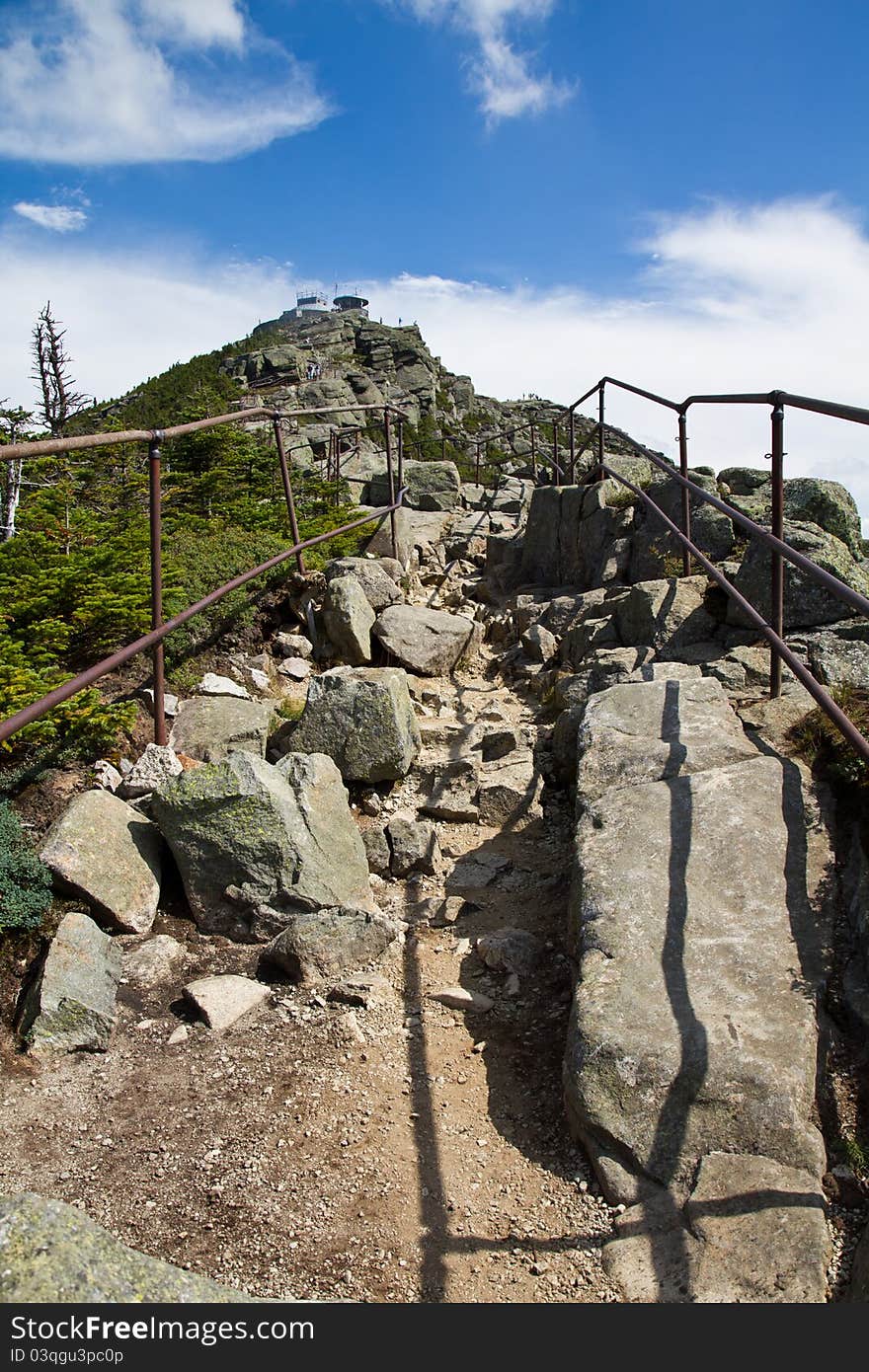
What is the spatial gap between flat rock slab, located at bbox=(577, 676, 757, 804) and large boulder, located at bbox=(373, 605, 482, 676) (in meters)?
2.62

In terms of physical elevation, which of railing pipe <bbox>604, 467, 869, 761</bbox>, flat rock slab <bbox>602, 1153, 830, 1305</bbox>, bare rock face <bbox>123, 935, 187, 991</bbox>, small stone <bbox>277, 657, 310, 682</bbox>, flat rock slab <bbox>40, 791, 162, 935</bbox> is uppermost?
railing pipe <bbox>604, 467, 869, 761</bbox>

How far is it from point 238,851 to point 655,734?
2.06 metres

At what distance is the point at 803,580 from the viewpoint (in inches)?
211

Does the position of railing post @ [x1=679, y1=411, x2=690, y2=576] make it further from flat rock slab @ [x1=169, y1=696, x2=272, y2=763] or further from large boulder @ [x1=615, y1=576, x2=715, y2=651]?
flat rock slab @ [x1=169, y1=696, x2=272, y2=763]

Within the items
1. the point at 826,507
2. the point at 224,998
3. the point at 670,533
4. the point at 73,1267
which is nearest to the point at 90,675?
the point at 224,998

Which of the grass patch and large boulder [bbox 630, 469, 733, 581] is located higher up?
large boulder [bbox 630, 469, 733, 581]

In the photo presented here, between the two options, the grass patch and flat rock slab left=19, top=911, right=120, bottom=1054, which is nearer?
flat rock slab left=19, top=911, right=120, bottom=1054

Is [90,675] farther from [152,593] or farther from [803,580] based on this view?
[803,580]

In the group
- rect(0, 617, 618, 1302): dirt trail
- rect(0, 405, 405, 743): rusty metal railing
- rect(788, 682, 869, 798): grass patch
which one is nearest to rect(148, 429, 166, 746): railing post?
rect(0, 405, 405, 743): rusty metal railing

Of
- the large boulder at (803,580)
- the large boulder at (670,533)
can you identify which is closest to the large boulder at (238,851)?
the large boulder at (803,580)

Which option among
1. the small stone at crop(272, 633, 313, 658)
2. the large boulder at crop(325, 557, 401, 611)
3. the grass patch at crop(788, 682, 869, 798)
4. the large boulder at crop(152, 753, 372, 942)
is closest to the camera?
the grass patch at crop(788, 682, 869, 798)

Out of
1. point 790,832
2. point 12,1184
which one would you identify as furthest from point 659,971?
point 12,1184

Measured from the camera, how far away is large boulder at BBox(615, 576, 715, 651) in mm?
6156

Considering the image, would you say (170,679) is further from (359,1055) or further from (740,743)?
(740,743)
